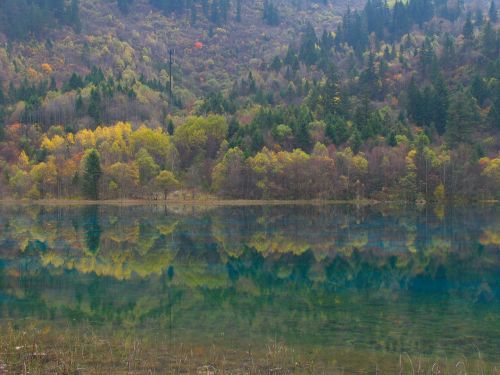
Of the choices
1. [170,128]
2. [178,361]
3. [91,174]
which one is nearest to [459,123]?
[170,128]

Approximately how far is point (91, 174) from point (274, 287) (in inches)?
3769

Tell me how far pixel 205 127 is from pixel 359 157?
3704cm

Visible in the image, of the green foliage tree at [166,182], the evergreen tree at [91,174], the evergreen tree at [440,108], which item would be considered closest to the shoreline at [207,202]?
the evergreen tree at [91,174]

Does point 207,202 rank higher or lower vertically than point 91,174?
lower

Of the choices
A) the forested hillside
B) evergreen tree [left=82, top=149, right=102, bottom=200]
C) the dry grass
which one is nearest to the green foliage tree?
the forested hillside

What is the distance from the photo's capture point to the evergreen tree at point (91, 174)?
4966 inches

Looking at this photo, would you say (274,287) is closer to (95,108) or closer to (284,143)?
(284,143)

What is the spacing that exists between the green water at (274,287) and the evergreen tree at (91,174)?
188ft

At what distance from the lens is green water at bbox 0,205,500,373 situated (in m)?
25.0

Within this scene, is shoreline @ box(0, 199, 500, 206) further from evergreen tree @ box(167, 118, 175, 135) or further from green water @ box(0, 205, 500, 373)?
green water @ box(0, 205, 500, 373)

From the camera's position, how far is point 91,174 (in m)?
126

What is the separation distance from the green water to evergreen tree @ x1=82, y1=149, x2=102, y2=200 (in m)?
57.4

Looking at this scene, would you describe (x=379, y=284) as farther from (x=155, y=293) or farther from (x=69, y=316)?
(x=69, y=316)

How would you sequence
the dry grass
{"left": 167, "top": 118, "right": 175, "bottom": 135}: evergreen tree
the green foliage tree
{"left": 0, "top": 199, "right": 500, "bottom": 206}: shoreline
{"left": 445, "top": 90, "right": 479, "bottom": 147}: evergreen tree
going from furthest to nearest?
{"left": 167, "top": 118, "right": 175, "bottom": 135}: evergreen tree, {"left": 445, "top": 90, "right": 479, "bottom": 147}: evergreen tree, the green foliage tree, {"left": 0, "top": 199, "right": 500, "bottom": 206}: shoreline, the dry grass
